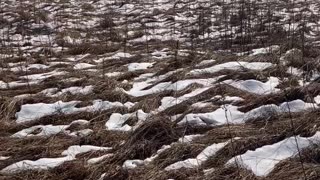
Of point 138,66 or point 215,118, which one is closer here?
point 215,118

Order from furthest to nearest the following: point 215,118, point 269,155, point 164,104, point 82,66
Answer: point 82,66 → point 164,104 → point 215,118 → point 269,155

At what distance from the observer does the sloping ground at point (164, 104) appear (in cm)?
344

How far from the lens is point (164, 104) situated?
4.62m

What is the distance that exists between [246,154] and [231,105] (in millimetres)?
1038

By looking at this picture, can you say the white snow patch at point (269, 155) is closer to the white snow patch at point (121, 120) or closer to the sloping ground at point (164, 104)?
the sloping ground at point (164, 104)

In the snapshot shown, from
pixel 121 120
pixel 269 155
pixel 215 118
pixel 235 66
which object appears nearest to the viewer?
pixel 269 155

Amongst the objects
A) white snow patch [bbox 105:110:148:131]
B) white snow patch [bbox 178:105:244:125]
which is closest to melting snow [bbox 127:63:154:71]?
white snow patch [bbox 105:110:148:131]

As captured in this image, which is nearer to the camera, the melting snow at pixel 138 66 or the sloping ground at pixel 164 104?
the sloping ground at pixel 164 104

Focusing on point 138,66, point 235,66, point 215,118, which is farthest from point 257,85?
point 138,66

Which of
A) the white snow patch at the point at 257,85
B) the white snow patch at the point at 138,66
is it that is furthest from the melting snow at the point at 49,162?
the white snow patch at the point at 138,66

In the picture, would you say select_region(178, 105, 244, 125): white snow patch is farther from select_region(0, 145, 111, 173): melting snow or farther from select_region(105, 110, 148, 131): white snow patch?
select_region(0, 145, 111, 173): melting snow

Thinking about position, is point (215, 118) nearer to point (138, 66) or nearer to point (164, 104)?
point (164, 104)

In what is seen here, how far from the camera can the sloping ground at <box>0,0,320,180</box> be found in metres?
3.44

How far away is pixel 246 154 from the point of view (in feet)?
11.2
